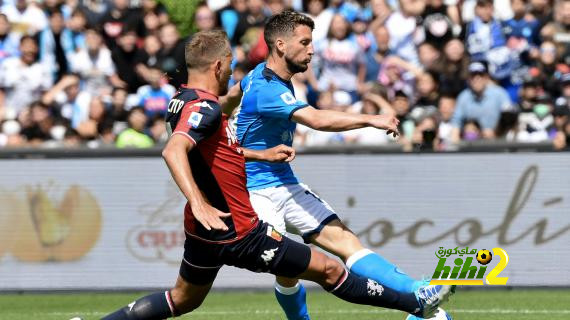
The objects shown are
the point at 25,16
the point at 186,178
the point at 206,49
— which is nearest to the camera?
the point at 186,178

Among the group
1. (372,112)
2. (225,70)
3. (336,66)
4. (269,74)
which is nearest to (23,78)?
(336,66)

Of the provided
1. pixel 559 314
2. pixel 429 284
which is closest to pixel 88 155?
pixel 559 314

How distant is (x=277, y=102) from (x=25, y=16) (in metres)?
10.1

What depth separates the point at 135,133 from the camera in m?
13.9

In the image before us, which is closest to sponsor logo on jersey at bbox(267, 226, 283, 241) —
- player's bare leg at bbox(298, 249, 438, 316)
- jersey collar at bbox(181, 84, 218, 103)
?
player's bare leg at bbox(298, 249, 438, 316)

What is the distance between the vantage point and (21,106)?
1573cm

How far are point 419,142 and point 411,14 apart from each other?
3873 mm

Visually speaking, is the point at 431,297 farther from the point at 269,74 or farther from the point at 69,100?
the point at 69,100

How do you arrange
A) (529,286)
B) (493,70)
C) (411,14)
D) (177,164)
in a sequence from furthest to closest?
(411,14)
(493,70)
(529,286)
(177,164)

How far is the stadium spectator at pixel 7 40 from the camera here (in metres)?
16.2

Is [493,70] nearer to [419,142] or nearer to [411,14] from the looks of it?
[411,14]

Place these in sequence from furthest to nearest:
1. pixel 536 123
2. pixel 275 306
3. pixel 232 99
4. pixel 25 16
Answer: pixel 25 16 < pixel 536 123 < pixel 275 306 < pixel 232 99

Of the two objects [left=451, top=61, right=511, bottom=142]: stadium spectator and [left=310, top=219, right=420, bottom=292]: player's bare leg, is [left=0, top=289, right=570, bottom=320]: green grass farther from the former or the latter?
[left=451, top=61, right=511, bottom=142]: stadium spectator

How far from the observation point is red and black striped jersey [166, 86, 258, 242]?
22.1 feet
